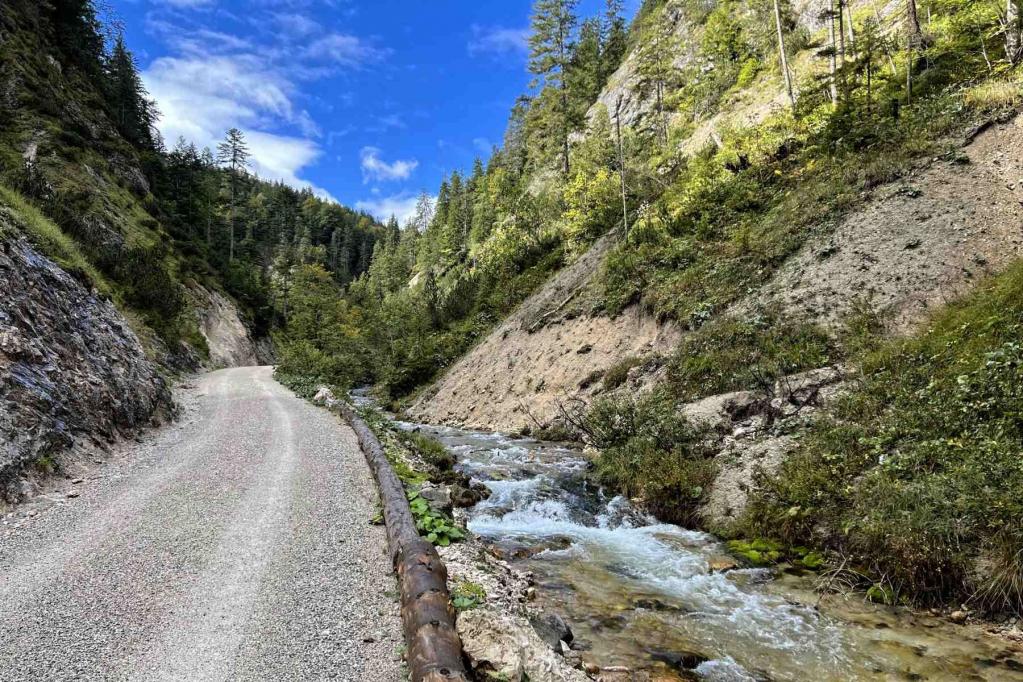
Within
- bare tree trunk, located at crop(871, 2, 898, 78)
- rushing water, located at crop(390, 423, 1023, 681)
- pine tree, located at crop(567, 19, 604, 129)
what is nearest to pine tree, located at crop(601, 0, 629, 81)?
pine tree, located at crop(567, 19, 604, 129)

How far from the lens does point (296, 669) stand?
15.3ft

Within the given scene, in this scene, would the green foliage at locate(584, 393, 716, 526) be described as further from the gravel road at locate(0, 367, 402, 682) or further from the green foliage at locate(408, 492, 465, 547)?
the gravel road at locate(0, 367, 402, 682)

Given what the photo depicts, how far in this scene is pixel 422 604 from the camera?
17.5 ft

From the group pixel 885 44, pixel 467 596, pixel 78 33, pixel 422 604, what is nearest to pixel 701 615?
pixel 467 596

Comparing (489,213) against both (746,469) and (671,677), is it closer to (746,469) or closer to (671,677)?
(746,469)

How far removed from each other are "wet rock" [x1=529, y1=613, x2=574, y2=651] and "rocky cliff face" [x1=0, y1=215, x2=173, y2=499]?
8560 millimetres

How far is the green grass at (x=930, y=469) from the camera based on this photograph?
6.78 metres

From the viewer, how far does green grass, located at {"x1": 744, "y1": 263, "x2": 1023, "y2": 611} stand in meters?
6.78

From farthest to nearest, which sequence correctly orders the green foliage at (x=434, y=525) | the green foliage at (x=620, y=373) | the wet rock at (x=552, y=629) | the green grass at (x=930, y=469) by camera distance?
the green foliage at (x=620, y=373), the green foliage at (x=434, y=525), the green grass at (x=930, y=469), the wet rock at (x=552, y=629)

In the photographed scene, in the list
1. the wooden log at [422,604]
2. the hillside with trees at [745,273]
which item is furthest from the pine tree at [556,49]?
the wooden log at [422,604]

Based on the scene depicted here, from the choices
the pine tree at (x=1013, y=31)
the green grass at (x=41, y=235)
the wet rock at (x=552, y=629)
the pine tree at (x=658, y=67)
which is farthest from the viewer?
the pine tree at (x=658, y=67)

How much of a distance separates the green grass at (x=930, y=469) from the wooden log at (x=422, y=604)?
6.04 meters

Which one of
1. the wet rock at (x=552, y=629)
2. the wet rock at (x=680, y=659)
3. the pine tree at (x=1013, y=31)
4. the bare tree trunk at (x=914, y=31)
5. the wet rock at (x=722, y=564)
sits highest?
the bare tree trunk at (x=914, y=31)

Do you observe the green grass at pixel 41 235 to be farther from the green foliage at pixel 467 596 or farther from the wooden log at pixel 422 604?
the green foliage at pixel 467 596
